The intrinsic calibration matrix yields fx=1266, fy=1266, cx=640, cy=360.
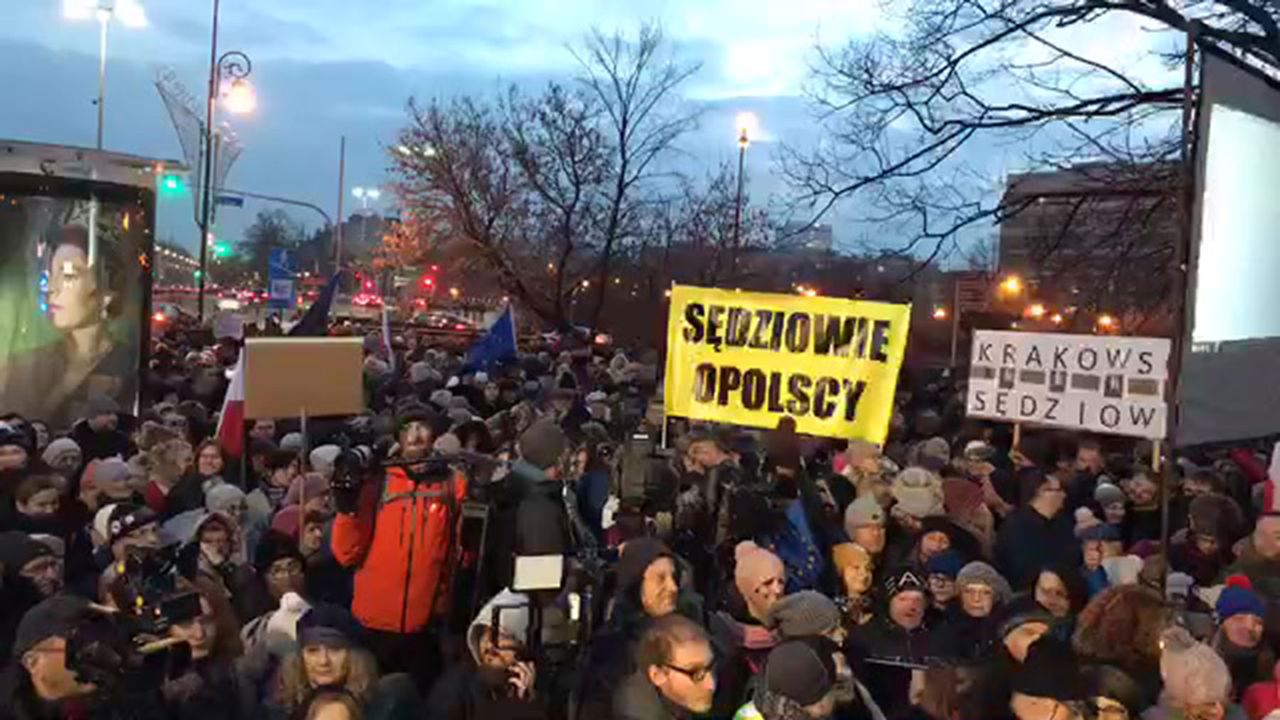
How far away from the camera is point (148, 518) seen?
5641 millimetres

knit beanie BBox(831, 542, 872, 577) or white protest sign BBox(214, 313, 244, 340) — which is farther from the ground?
white protest sign BBox(214, 313, 244, 340)

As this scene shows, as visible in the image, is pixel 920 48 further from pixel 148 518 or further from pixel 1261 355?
pixel 148 518

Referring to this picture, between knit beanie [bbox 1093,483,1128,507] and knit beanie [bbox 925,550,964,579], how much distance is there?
253 centimetres

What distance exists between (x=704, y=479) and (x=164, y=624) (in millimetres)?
3705

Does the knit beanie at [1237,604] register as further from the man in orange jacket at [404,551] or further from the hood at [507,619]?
the man in orange jacket at [404,551]

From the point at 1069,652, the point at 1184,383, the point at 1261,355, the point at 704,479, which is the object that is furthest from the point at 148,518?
the point at 1261,355

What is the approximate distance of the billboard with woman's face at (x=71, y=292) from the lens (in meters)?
11.6

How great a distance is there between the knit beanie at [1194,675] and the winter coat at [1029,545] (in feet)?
6.87

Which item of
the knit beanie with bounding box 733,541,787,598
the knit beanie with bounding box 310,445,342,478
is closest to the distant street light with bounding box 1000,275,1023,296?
the knit beanie with bounding box 310,445,342,478

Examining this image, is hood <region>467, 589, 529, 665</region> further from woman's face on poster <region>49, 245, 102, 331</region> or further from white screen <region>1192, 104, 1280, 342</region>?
woman's face on poster <region>49, 245, 102, 331</region>

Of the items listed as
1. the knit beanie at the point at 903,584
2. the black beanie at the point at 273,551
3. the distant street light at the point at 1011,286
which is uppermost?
the distant street light at the point at 1011,286

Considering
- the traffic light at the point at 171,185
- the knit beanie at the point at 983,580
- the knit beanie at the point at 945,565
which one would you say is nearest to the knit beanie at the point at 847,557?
the knit beanie at the point at 945,565

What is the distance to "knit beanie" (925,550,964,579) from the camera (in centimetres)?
591

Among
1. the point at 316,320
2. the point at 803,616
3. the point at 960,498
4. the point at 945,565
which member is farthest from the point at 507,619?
the point at 316,320
